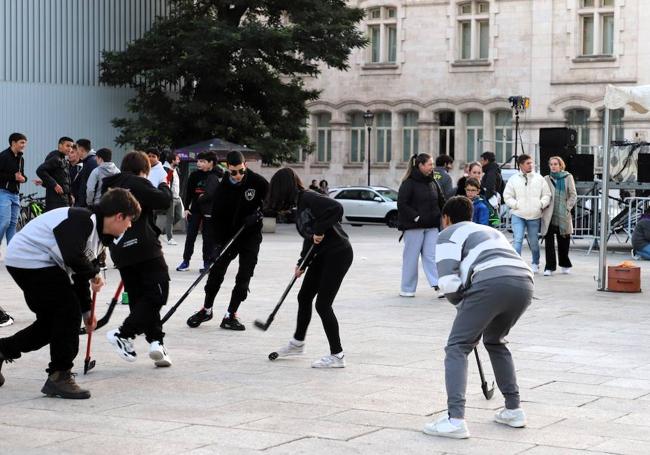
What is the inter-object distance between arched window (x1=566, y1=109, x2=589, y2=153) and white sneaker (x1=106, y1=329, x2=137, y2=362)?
3782 centimetres

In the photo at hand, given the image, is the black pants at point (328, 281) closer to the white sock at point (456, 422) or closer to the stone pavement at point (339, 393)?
the stone pavement at point (339, 393)

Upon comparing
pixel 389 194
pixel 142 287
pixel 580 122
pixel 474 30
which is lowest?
pixel 389 194

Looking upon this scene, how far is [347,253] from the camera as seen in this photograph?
991 centimetres

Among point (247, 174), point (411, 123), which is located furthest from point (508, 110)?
point (247, 174)

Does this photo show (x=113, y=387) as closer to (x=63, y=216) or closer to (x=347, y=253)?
(x=63, y=216)

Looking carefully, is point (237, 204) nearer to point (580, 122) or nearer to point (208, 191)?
point (208, 191)

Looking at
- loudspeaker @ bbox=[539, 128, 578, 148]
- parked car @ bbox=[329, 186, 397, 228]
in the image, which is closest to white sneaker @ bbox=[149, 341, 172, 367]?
loudspeaker @ bbox=[539, 128, 578, 148]

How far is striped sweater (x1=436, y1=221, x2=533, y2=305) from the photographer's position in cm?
742

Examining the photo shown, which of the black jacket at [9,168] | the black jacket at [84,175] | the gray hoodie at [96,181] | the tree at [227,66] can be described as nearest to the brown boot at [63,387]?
the gray hoodie at [96,181]

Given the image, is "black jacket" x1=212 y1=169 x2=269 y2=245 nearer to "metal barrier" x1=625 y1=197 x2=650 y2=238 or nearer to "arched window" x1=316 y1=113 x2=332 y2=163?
"metal barrier" x1=625 y1=197 x2=650 y2=238

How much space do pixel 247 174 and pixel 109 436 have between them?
199 inches

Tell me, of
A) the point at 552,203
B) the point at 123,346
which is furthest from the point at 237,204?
the point at 552,203

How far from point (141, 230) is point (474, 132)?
39.5 metres

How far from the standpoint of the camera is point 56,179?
56.1 ft
